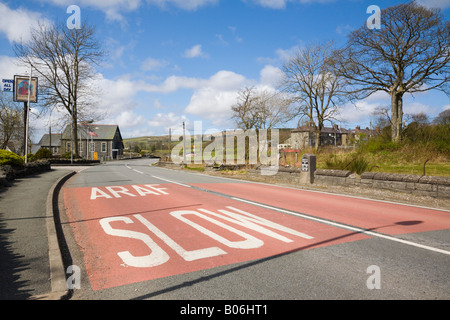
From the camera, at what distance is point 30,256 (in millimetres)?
4379

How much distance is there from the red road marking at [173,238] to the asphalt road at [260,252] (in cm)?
2

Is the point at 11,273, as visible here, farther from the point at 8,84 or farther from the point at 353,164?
the point at 8,84

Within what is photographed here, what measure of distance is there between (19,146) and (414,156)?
62.7 metres

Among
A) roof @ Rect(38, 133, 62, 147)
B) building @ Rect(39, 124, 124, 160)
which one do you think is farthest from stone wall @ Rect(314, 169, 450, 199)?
roof @ Rect(38, 133, 62, 147)

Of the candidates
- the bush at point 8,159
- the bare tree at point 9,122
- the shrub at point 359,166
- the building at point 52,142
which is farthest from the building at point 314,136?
the building at point 52,142

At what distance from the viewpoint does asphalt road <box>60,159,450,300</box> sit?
3311 mm

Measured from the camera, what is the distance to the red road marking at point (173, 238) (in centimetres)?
402

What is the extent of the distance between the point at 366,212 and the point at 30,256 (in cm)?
735

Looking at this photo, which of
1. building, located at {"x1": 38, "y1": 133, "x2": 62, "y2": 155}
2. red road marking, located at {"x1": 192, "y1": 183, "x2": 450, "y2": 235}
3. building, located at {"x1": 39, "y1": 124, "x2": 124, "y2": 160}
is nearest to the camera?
red road marking, located at {"x1": 192, "y1": 183, "x2": 450, "y2": 235}

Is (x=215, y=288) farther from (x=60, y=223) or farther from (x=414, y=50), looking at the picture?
(x=414, y=50)

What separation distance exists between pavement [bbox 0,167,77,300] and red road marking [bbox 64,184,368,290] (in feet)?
1.39

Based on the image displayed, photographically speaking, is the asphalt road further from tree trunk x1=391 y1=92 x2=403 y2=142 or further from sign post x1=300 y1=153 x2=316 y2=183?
tree trunk x1=391 y1=92 x2=403 y2=142

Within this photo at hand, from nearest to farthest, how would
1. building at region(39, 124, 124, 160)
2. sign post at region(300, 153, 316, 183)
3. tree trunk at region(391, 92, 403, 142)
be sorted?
sign post at region(300, 153, 316, 183) < tree trunk at region(391, 92, 403, 142) < building at region(39, 124, 124, 160)

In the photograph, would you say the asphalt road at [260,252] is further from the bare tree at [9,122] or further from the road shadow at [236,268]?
the bare tree at [9,122]
